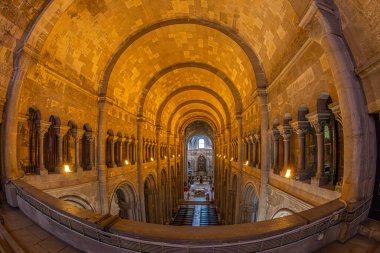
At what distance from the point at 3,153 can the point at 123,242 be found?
4.54 metres

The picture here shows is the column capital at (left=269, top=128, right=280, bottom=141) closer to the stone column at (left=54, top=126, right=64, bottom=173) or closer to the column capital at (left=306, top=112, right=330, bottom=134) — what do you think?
the column capital at (left=306, top=112, right=330, bottom=134)

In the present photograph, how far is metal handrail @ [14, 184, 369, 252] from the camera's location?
2.47 m

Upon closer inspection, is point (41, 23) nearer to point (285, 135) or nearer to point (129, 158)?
point (285, 135)

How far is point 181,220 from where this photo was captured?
76.7ft

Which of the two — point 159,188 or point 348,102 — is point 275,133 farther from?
point 159,188

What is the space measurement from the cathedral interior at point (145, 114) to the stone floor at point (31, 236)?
0.02m

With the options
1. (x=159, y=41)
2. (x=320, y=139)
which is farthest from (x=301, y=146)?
(x=159, y=41)

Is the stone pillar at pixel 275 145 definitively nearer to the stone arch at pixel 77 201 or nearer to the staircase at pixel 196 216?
the stone arch at pixel 77 201

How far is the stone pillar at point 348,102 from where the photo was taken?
11.0 ft

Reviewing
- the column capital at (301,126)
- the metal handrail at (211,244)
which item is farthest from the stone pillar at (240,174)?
the metal handrail at (211,244)

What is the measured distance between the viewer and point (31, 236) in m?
3.40

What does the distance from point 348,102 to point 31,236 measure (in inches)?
217

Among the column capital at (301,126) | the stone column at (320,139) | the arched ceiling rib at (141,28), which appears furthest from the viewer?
the arched ceiling rib at (141,28)

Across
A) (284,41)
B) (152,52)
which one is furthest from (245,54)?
(152,52)
